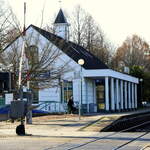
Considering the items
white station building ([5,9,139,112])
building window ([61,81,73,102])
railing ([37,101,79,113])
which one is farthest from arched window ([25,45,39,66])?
building window ([61,81,73,102])

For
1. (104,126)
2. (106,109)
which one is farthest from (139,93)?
(104,126)

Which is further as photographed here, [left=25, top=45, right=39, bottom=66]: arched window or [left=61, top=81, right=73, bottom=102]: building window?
[left=61, top=81, right=73, bottom=102]: building window

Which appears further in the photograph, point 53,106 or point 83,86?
point 83,86

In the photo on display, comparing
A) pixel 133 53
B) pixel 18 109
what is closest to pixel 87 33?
pixel 133 53

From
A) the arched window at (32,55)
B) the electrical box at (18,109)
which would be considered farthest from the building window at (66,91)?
the electrical box at (18,109)

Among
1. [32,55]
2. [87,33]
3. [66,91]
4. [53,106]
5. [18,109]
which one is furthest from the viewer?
[87,33]

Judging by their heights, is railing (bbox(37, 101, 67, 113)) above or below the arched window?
below

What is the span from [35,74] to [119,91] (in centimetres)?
2247

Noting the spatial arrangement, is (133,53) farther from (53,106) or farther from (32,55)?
(32,55)

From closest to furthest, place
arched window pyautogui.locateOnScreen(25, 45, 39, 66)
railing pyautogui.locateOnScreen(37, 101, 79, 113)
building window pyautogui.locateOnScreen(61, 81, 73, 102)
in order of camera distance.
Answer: arched window pyautogui.locateOnScreen(25, 45, 39, 66)
railing pyautogui.locateOnScreen(37, 101, 79, 113)
building window pyautogui.locateOnScreen(61, 81, 73, 102)

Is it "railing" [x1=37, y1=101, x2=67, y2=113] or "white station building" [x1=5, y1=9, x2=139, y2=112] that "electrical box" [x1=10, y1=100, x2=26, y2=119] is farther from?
"railing" [x1=37, y1=101, x2=67, y2=113]

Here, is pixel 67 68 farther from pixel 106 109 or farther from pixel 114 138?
Result: pixel 114 138

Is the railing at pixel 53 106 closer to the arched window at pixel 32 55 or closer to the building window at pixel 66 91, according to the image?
the building window at pixel 66 91

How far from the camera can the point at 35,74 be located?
34.7 metres
